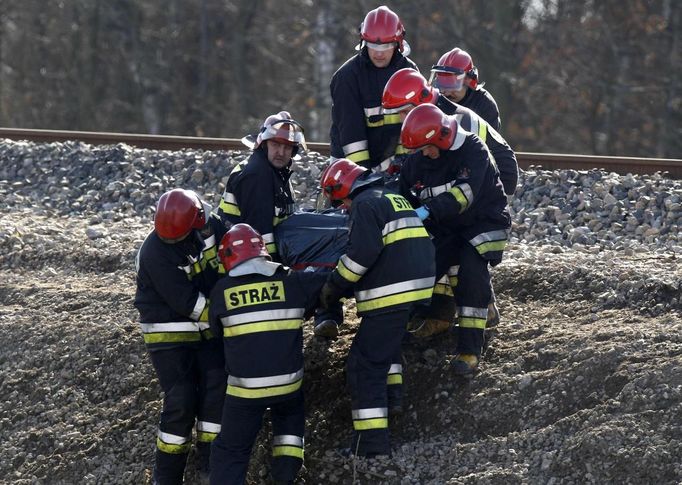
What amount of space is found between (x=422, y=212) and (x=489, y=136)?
1.13 meters

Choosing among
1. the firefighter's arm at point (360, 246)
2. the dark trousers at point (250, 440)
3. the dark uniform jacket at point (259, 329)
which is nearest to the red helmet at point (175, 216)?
the dark uniform jacket at point (259, 329)

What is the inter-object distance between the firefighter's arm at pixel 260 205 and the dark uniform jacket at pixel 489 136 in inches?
54.6

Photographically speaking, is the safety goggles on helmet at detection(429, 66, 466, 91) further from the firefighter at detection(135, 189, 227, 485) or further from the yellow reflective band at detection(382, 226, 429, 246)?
the firefighter at detection(135, 189, 227, 485)

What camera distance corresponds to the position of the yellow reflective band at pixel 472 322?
25.3ft

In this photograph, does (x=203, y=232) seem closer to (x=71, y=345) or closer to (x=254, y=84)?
(x=71, y=345)

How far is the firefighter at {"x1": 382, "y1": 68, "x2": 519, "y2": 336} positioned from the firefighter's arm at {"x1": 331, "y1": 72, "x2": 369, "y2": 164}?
594 millimetres

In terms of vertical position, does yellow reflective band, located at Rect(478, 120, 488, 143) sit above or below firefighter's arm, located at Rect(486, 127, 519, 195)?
above

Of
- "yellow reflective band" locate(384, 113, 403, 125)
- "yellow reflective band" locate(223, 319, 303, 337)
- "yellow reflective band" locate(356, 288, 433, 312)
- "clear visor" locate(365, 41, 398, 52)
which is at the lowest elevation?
"yellow reflective band" locate(223, 319, 303, 337)

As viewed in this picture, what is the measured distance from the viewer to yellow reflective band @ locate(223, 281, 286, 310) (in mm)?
6949

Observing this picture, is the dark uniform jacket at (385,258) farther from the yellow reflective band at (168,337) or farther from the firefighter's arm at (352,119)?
the firefighter's arm at (352,119)

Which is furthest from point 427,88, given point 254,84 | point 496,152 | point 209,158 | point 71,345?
point 254,84

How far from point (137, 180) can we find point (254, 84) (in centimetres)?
1743

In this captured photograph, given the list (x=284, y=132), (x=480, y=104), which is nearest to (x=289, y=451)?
(x=284, y=132)

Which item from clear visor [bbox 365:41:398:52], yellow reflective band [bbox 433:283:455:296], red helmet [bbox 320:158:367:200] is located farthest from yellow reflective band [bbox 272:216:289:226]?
clear visor [bbox 365:41:398:52]
